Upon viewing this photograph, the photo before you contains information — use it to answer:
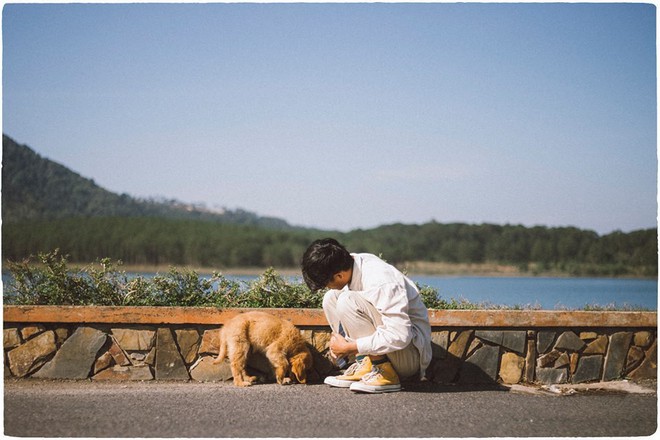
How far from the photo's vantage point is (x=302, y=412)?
414 cm

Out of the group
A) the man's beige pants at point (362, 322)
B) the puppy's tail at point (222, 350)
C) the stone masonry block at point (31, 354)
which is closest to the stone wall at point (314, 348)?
the stone masonry block at point (31, 354)

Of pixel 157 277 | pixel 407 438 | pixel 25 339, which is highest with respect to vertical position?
pixel 157 277

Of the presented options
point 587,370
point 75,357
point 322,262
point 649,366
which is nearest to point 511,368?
point 587,370

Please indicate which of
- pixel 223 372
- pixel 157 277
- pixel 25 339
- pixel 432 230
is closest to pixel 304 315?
pixel 223 372

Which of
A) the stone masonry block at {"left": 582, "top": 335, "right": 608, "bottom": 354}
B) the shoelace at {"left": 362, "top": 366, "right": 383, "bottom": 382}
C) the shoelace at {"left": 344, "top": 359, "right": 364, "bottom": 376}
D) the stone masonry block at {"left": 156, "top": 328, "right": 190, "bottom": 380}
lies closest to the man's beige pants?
the shoelace at {"left": 362, "top": 366, "right": 383, "bottom": 382}

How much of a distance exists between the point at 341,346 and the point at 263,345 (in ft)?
2.66

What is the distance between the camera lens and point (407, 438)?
3.78m

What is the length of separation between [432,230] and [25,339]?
37.2 ft

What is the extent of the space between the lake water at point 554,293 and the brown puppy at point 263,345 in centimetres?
84

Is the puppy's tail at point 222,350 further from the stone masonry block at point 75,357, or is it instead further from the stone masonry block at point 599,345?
the stone masonry block at point 599,345

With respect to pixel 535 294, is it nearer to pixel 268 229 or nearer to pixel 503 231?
pixel 503 231

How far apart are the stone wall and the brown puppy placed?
8.4 inches

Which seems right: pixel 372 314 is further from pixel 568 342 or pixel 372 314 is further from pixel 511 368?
pixel 568 342

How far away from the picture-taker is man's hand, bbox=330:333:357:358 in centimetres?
444
